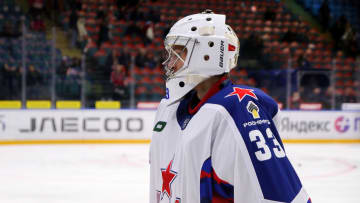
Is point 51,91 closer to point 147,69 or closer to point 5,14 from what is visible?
point 147,69

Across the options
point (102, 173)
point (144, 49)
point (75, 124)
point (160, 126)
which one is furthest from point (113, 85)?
point (160, 126)

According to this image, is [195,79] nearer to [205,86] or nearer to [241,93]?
[205,86]

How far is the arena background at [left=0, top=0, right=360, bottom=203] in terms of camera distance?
7.69m

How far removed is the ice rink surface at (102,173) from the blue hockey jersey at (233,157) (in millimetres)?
2805

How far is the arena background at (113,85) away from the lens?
25.2 ft

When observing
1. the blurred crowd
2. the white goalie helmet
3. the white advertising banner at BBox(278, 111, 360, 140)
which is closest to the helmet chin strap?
the white goalie helmet

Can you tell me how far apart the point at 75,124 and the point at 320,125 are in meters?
4.93

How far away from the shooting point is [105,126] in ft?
26.5

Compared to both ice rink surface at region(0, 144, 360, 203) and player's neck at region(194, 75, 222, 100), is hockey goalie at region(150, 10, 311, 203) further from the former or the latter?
ice rink surface at region(0, 144, 360, 203)

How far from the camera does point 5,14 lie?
31.2 ft

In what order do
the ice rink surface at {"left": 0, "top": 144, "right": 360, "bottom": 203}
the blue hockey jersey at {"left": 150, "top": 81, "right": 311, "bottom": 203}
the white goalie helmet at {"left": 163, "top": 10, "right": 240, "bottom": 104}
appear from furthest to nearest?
1. the ice rink surface at {"left": 0, "top": 144, "right": 360, "bottom": 203}
2. the white goalie helmet at {"left": 163, "top": 10, "right": 240, "bottom": 104}
3. the blue hockey jersey at {"left": 150, "top": 81, "right": 311, "bottom": 203}

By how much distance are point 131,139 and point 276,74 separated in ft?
10.9

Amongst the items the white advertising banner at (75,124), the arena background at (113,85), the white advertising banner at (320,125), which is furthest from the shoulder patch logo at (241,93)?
the white advertising banner at (320,125)

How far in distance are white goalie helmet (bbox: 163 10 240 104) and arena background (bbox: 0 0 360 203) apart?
4535mm
